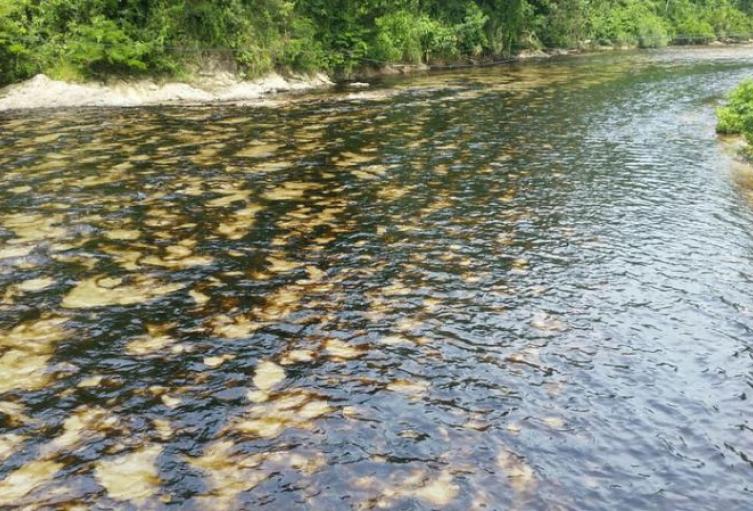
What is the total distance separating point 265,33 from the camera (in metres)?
25.9

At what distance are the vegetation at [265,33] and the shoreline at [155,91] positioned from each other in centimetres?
53

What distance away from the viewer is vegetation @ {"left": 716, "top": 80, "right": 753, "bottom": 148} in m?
15.2

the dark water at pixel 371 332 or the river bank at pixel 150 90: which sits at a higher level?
the river bank at pixel 150 90

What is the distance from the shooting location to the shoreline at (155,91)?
19844 millimetres

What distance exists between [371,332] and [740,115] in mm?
13676

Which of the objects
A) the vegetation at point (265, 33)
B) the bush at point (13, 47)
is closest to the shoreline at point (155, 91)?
the bush at point (13, 47)

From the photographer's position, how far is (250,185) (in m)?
11.6

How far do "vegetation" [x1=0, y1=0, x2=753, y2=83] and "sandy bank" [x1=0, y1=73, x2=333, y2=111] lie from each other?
0.59 m

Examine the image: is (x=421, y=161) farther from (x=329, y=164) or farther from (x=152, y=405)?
(x=152, y=405)

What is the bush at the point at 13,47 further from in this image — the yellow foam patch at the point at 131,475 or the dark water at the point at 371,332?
the yellow foam patch at the point at 131,475

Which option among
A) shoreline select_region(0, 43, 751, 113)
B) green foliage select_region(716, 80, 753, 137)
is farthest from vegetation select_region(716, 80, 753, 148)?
shoreline select_region(0, 43, 751, 113)

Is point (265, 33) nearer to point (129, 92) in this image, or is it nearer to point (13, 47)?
point (129, 92)

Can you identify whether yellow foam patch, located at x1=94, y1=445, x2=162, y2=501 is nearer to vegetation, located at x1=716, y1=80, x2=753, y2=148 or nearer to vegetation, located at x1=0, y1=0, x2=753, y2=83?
vegetation, located at x1=716, y1=80, x2=753, y2=148

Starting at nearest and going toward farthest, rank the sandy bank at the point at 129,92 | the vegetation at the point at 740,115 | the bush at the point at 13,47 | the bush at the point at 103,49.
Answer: the vegetation at the point at 740,115 → the bush at the point at 13,47 → the sandy bank at the point at 129,92 → the bush at the point at 103,49
